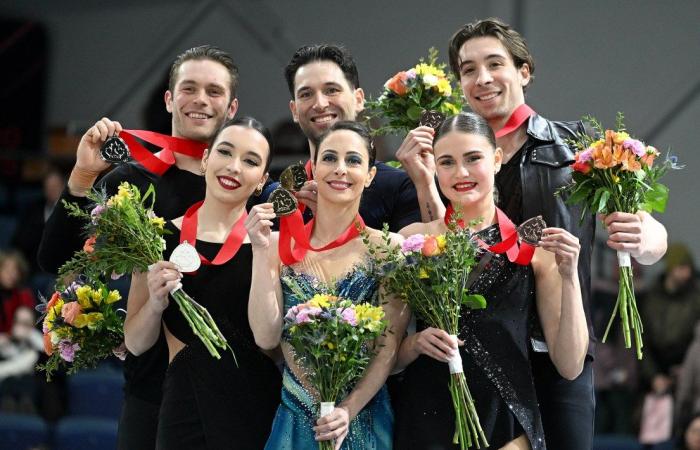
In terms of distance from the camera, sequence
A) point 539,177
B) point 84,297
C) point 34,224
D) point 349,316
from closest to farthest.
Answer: point 349,316 < point 539,177 < point 84,297 < point 34,224

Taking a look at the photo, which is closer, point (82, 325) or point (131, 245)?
point (131, 245)

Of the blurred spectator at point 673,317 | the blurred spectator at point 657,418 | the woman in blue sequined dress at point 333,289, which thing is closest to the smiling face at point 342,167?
the woman in blue sequined dress at point 333,289

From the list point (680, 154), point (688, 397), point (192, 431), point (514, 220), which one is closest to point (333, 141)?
point (514, 220)

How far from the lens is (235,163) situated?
4.03 meters

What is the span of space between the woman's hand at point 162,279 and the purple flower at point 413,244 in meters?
0.71

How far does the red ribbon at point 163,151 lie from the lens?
444 centimetres

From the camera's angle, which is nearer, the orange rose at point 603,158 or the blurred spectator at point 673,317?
the orange rose at point 603,158

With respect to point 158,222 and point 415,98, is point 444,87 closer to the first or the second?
point 415,98

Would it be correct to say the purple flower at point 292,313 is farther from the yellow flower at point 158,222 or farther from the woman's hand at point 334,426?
the yellow flower at point 158,222

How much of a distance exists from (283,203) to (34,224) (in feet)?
17.5

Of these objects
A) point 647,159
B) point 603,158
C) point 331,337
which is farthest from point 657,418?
point 331,337

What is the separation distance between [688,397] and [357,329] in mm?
4199

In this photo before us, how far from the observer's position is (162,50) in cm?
1039

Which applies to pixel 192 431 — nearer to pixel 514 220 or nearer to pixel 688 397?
pixel 514 220
